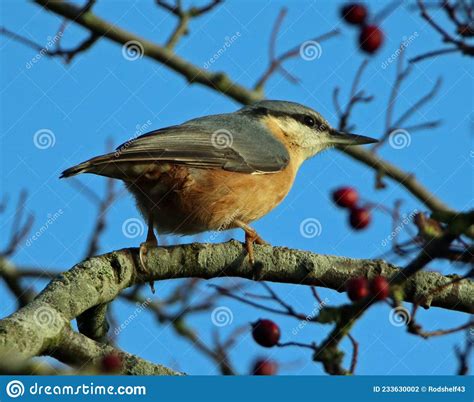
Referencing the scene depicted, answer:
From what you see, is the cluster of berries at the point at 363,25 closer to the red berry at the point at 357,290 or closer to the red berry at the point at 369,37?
the red berry at the point at 369,37

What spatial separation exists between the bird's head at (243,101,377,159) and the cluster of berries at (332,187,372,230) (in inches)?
79.7

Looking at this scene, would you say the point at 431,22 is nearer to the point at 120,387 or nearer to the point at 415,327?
the point at 415,327

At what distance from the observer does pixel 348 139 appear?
555 centimetres

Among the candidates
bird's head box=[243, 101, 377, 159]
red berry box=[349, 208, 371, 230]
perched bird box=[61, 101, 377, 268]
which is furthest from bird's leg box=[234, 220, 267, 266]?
bird's head box=[243, 101, 377, 159]

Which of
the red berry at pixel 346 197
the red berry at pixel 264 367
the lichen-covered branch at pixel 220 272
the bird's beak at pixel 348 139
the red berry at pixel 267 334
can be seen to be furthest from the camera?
the bird's beak at pixel 348 139

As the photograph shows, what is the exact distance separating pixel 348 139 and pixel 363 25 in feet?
4.17

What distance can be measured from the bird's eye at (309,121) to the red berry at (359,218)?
7.97 feet

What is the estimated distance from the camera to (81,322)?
3662 millimetres

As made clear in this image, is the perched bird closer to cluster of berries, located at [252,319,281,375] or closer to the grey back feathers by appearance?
the grey back feathers

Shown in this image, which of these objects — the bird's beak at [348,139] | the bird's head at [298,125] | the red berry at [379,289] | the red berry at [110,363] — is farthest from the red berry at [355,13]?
the red berry at [110,363]

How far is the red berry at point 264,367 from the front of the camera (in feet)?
10.2

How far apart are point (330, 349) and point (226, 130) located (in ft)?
10.8

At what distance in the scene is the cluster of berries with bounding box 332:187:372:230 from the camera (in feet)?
11.4

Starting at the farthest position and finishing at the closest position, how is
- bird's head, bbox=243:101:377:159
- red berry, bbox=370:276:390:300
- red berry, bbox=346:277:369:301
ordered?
bird's head, bbox=243:101:377:159
red berry, bbox=346:277:369:301
red berry, bbox=370:276:390:300
